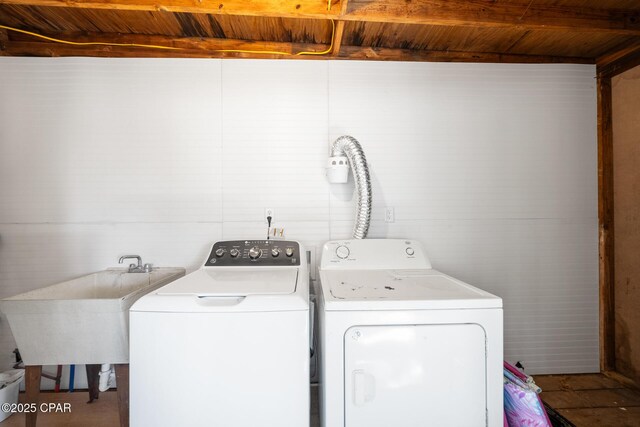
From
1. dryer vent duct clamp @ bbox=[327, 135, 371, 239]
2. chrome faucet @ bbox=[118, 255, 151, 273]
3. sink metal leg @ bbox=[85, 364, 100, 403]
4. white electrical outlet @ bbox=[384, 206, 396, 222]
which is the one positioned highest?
dryer vent duct clamp @ bbox=[327, 135, 371, 239]

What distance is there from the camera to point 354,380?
1116mm

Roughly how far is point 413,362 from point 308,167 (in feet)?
4.84

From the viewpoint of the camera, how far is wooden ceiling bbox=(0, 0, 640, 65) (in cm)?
172

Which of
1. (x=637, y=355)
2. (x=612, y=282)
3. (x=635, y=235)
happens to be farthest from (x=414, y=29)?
(x=637, y=355)

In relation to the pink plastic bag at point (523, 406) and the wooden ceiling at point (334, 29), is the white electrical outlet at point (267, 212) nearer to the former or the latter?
the wooden ceiling at point (334, 29)

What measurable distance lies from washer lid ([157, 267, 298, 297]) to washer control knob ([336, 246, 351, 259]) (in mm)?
322

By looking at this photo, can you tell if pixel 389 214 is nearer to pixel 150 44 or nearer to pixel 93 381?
pixel 150 44

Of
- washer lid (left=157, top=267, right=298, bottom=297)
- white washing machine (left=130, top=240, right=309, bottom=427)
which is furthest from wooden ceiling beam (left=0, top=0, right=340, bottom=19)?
white washing machine (left=130, top=240, right=309, bottom=427)

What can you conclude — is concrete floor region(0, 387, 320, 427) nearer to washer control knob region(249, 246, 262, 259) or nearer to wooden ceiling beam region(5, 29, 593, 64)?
washer control knob region(249, 246, 262, 259)

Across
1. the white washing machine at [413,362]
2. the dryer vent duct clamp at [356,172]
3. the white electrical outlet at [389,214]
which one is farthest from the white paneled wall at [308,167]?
the white washing machine at [413,362]

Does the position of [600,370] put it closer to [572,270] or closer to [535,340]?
[535,340]

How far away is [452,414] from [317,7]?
7.15ft

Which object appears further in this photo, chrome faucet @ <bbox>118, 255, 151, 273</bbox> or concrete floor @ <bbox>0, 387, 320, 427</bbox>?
chrome faucet @ <bbox>118, 255, 151, 273</bbox>

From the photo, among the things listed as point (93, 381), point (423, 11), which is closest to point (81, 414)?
point (93, 381)
